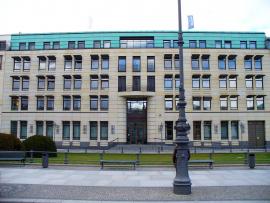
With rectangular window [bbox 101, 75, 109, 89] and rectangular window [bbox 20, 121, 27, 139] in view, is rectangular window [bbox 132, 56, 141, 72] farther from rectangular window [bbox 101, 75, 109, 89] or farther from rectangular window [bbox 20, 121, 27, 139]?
rectangular window [bbox 20, 121, 27, 139]

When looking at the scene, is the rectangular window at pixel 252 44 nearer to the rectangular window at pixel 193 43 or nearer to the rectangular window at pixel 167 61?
the rectangular window at pixel 193 43

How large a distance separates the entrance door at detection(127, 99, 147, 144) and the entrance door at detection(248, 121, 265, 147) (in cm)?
1711

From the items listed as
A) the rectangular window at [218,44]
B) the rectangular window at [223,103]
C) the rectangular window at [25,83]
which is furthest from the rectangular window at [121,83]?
the rectangular window at [218,44]

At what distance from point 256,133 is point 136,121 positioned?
1968 cm

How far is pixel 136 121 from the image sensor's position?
46.9 meters

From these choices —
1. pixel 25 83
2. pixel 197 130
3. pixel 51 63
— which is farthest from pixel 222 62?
pixel 25 83

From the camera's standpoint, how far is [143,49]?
46.8 metres

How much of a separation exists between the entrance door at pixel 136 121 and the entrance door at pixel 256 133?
56.1 ft

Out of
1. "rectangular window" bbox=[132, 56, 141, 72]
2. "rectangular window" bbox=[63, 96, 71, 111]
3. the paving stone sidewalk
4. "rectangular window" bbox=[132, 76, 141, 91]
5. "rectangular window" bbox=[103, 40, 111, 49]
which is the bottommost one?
the paving stone sidewalk

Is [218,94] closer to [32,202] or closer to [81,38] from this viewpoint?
[81,38]

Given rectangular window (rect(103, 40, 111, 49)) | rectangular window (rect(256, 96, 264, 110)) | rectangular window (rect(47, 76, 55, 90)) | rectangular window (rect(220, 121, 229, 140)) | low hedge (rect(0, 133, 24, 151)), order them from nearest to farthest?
low hedge (rect(0, 133, 24, 151)) < rectangular window (rect(220, 121, 229, 140)) < rectangular window (rect(256, 96, 264, 110)) < rectangular window (rect(47, 76, 55, 90)) < rectangular window (rect(103, 40, 111, 49))

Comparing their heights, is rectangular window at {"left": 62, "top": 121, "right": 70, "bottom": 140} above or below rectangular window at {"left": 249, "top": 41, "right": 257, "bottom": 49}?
below

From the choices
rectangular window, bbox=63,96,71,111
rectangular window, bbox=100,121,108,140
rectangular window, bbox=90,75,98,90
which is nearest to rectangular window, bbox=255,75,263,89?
rectangular window, bbox=100,121,108,140

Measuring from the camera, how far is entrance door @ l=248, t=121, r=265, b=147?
4594 centimetres
